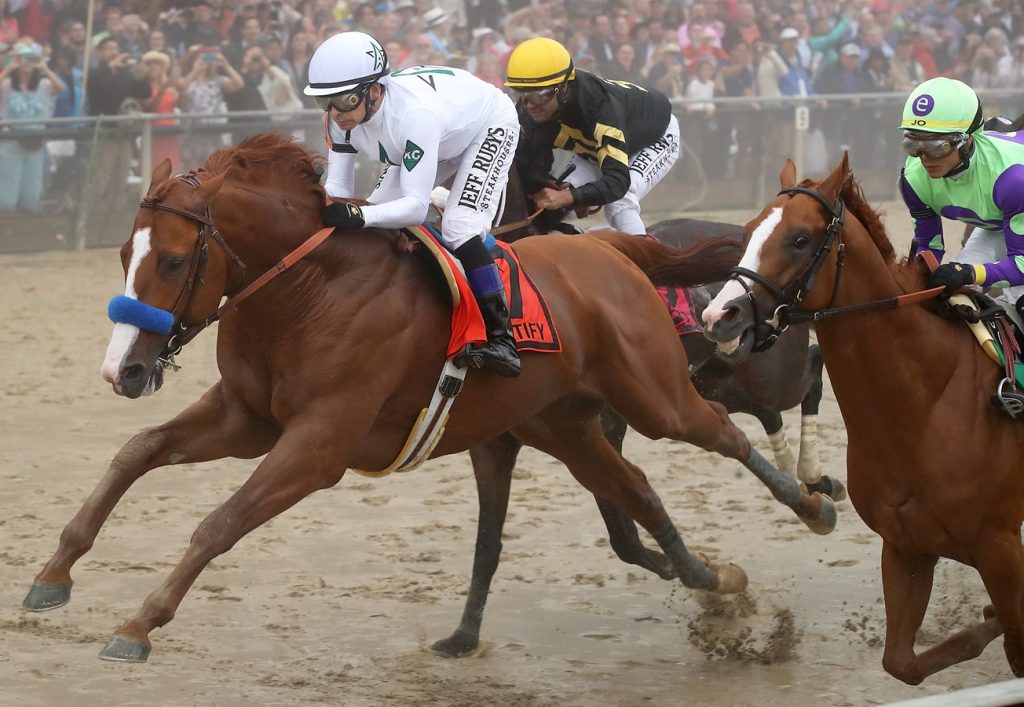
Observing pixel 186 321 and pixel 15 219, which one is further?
pixel 15 219

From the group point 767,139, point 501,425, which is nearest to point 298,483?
point 501,425

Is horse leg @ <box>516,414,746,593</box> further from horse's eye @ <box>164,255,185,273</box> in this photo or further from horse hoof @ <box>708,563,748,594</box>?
horse's eye @ <box>164,255,185,273</box>

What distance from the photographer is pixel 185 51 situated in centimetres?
1317

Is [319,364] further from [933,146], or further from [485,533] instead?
[933,146]

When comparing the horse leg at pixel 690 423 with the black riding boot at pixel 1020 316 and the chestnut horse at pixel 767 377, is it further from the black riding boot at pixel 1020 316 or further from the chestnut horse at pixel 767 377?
the black riding boot at pixel 1020 316

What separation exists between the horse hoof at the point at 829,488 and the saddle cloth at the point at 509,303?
220 cm

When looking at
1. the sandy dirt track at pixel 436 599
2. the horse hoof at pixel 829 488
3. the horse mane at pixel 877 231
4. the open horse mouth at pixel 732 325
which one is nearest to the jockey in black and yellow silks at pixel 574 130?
the horse hoof at pixel 829 488

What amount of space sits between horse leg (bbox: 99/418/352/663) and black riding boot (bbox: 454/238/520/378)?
49 centimetres

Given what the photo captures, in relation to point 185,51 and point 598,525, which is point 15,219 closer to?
point 185,51

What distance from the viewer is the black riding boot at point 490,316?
5129mm

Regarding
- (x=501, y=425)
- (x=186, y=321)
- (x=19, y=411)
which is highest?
(x=186, y=321)

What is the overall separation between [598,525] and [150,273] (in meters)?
3.33

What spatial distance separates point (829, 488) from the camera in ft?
23.4

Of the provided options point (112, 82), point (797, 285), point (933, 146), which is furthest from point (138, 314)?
point (112, 82)
